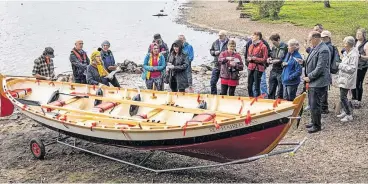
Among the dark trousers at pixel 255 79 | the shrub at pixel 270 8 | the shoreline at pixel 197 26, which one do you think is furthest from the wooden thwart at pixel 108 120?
the shrub at pixel 270 8

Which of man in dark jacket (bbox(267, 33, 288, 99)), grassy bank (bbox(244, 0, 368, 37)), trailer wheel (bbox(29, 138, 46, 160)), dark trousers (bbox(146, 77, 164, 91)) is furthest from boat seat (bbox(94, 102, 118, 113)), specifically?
grassy bank (bbox(244, 0, 368, 37))

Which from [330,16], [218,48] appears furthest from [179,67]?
[330,16]

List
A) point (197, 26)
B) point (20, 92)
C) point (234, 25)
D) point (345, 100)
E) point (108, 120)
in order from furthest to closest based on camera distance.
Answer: point (197, 26) < point (234, 25) < point (20, 92) < point (345, 100) < point (108, 120)

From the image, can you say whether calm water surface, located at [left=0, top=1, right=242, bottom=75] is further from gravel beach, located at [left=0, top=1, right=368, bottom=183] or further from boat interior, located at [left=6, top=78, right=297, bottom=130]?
gravel beach, located at [left=0, top=1, right=368, bottom=183]

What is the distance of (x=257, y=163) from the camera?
8266 millimetres

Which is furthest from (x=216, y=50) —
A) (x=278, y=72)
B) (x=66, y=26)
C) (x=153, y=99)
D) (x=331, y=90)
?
(x=66, y=26)

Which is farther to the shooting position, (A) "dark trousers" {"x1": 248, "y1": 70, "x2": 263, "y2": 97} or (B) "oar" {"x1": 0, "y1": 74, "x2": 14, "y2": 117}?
(A) "dark trousers" {"x1": 248, "y1": 70, "x2": 263, "y2": 97}

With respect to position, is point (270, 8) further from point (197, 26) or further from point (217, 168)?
point (217, 168)

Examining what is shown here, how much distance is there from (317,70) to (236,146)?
2.59 metres

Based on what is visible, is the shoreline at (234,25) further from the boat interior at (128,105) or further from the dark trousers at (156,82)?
the boat interior at (128,105)

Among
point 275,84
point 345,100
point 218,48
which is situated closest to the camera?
point 345,100

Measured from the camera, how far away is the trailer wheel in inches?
346

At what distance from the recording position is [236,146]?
7246mm

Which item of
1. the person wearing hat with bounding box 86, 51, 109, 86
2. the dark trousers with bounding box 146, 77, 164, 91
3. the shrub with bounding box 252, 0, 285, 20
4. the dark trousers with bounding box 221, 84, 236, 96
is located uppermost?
the shrub with bounding box 252, 0, 285, 20
